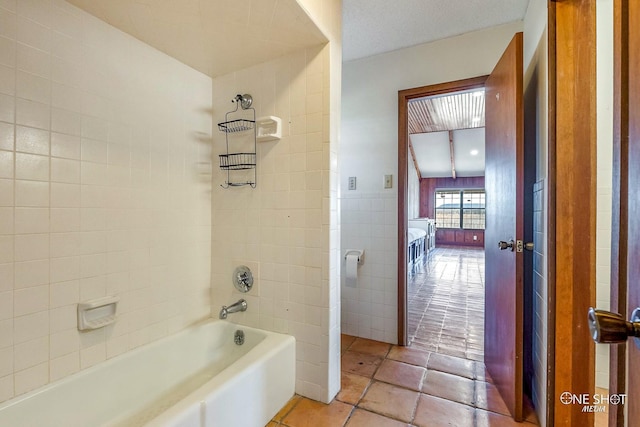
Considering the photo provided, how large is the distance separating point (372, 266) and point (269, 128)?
1418mm

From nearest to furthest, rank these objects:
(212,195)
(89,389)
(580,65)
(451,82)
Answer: (580,65) → (89,389) → (212,195) → (451,82)

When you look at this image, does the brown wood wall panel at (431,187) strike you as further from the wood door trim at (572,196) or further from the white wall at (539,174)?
the wood door trim at (572,196)

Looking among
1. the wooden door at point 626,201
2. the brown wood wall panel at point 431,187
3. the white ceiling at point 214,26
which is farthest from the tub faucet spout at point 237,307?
the brown wood wall panel at point 431,187

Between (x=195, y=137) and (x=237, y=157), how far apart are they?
303 mm

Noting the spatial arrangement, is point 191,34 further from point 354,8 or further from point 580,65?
point 580,65

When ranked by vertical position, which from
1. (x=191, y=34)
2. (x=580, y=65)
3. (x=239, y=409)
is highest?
(x=191, y=34)

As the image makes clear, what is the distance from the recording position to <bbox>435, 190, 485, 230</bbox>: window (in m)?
9.53

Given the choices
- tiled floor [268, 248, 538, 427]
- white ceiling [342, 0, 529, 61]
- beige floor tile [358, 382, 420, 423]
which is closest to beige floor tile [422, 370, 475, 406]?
tiled floor [268, 248, 538, 427]

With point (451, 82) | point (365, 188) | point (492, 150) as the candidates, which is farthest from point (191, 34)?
point (492, 150)

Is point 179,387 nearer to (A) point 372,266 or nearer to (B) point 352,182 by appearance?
(A) point 372,266

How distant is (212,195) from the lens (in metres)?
2.02

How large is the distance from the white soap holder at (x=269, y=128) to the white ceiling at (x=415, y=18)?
3.04 feet

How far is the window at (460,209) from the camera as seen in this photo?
953cm

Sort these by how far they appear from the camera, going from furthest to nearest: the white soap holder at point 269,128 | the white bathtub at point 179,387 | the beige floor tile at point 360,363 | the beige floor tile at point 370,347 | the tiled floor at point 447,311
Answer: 1. the tiled floor at point 447,311
2. the beige floor tile at point 370,347
3. the beige floor tile at point 360,363
4. the white soap holder at point 269,128
5. the white bathtub at point 179,387
